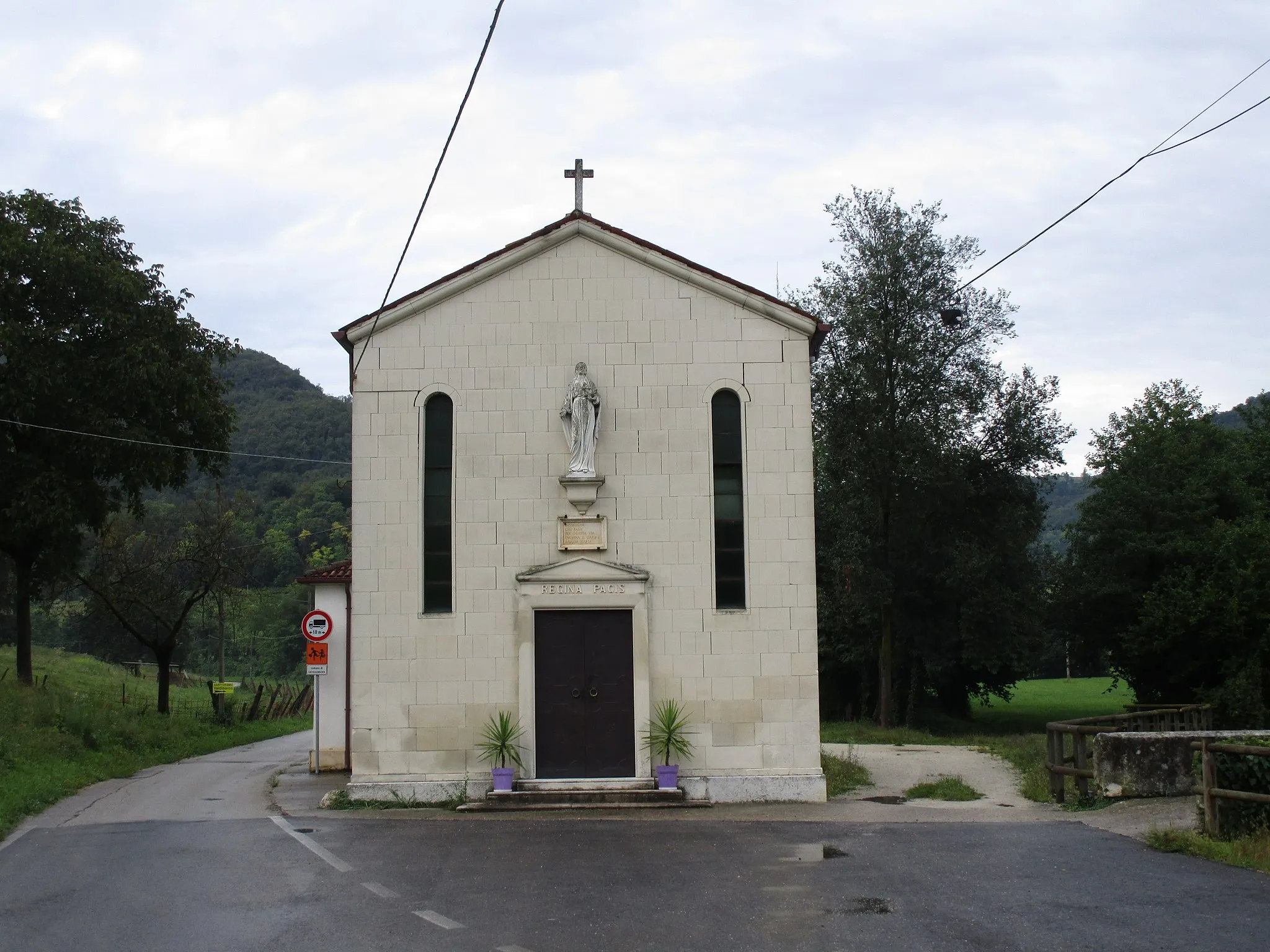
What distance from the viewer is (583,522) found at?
56.5 feet

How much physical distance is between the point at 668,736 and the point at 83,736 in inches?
569

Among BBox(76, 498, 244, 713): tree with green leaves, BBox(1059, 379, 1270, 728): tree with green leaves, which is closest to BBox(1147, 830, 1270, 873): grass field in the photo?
BBox(1059, 379, 1270, 728): tree with green leaves

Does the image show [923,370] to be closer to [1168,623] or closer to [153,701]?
[1168,623]

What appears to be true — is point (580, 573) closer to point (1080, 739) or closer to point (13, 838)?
point (1080, 739)

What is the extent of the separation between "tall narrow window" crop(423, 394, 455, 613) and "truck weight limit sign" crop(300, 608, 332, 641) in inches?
167

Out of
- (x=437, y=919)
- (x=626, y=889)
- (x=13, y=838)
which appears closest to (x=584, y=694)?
(x=626, y=889)

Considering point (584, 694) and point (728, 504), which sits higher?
point (728, 504)

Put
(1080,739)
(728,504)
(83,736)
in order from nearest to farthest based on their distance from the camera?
1. (1080,739)
2. (728,504)
3. (83,736)

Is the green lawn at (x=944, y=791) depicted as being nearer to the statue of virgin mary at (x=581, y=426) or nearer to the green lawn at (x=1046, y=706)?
the statue of virgin mary at (x=581, y=426)

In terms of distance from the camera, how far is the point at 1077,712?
49.8 metres

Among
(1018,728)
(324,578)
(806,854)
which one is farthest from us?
(1018,728)

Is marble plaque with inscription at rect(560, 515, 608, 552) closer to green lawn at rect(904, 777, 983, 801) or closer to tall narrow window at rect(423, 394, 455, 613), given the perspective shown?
tall narrow window at rect(423, 394, 455, 613)

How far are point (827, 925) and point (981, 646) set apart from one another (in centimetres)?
2926

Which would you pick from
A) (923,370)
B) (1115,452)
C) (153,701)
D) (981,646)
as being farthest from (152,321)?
(1115,452)
